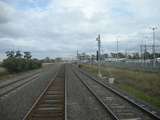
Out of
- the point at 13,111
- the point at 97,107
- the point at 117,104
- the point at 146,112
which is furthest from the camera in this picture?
the point at 117,104

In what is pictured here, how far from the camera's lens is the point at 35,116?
38.6 ft

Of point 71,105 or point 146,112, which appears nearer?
point 146,112

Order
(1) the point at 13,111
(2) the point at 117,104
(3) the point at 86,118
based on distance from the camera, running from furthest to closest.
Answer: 1. (2) the point at 117,104
2. (1) the point at 13,111
3. (3) the point at 86,118

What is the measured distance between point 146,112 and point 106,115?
174 cm

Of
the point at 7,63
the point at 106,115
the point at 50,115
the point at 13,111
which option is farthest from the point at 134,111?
the point at 7,63

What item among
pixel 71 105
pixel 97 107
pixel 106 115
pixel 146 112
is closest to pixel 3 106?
pixel 71 105

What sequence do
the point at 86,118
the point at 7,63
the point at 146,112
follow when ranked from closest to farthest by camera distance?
1. the point at 86,118
2. the point at 146,112
3. the point at 7,63

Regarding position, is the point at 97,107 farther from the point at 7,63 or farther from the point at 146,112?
the point at 7,63

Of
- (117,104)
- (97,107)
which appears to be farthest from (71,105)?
(117,104)

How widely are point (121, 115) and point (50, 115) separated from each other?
2936 millimetres

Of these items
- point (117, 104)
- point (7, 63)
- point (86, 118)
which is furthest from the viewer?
point (7, 63)

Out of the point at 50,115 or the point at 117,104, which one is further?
the point at 117,104

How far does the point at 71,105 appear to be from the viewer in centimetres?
1491

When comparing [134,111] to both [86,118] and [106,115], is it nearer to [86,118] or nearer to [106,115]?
[106,115]
